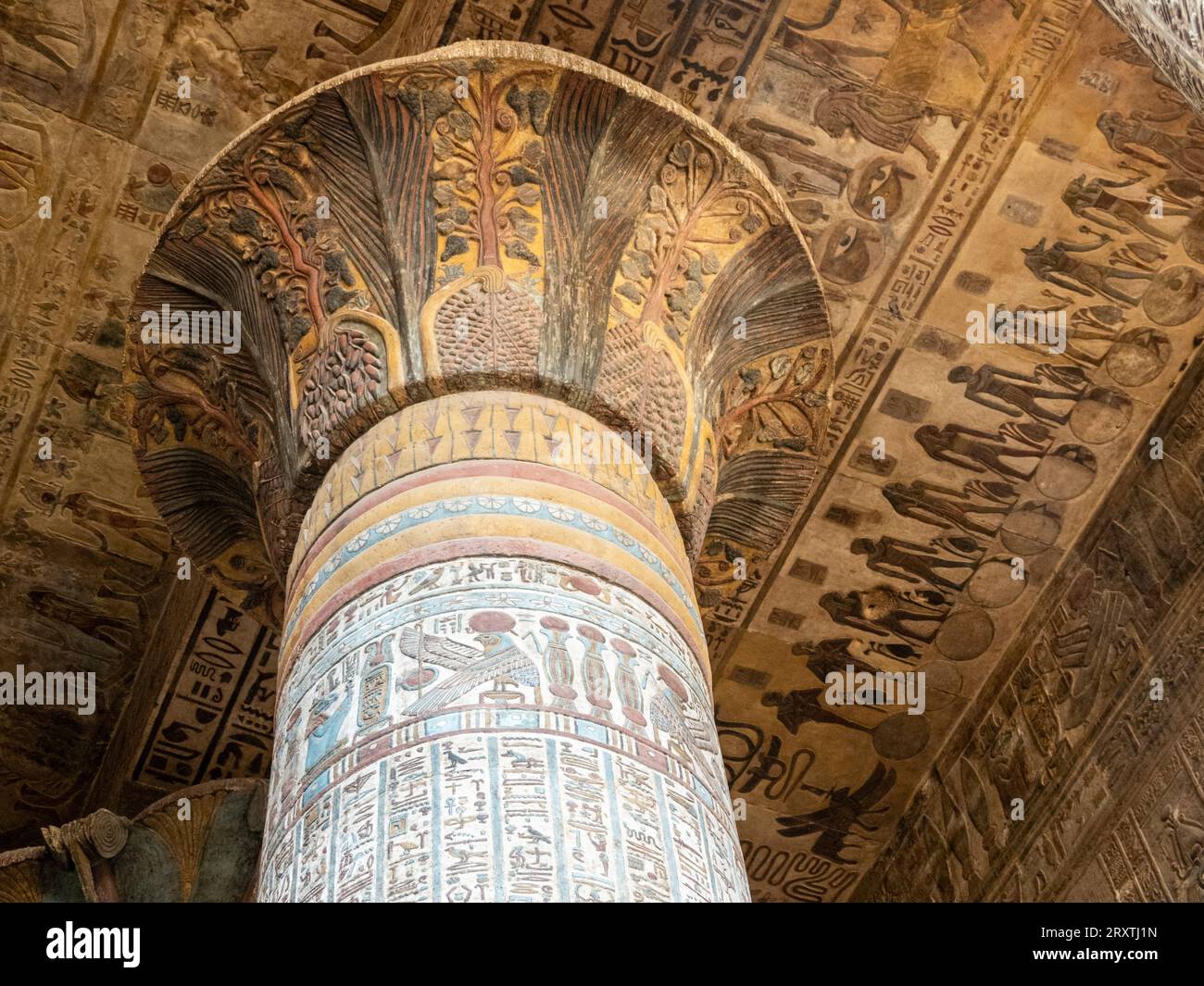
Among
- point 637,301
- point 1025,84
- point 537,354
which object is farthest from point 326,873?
point 1025,84

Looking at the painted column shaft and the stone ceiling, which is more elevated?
the stone ceiling

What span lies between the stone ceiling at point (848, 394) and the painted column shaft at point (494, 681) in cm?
132

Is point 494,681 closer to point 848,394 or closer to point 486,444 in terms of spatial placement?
point 486,444

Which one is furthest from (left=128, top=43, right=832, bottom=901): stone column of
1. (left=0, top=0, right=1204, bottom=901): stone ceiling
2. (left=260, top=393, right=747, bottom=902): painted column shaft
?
(left=0, top=0, right=1204, bottom=901): stone ceiling

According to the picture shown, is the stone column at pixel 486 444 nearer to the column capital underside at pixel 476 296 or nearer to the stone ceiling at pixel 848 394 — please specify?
the column capital underside at pixel 476 296

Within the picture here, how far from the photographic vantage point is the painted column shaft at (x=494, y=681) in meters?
3.33

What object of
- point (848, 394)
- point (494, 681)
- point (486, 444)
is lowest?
point (494, 681)

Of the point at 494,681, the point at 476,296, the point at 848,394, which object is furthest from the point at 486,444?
the point at 848,394

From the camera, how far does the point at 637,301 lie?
17.1 feet

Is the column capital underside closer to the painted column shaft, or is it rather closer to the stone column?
the stone column

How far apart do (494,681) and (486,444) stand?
3.19ft

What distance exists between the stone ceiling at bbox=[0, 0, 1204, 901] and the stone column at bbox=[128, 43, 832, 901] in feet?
1.23

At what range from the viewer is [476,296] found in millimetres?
5008

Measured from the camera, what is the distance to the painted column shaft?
333 cm
